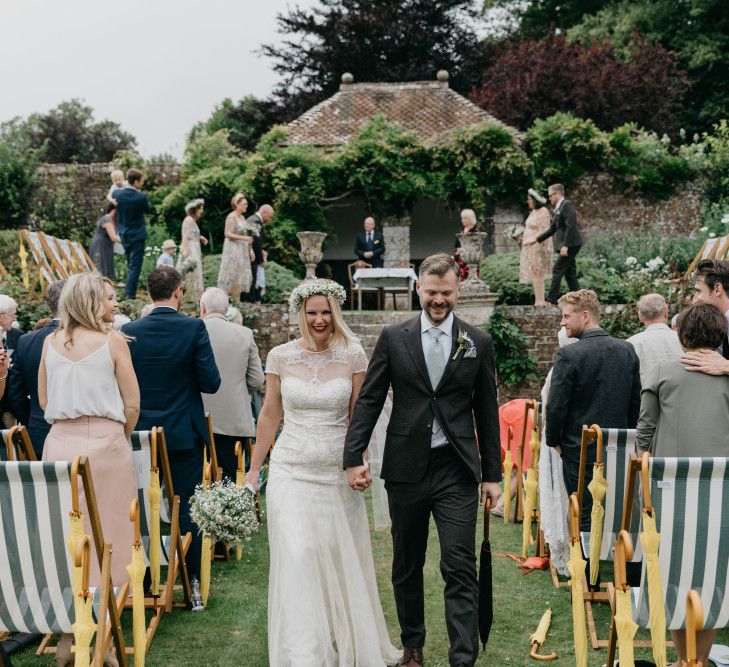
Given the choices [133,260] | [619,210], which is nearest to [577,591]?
[133,260]

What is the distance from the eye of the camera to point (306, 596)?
405cm

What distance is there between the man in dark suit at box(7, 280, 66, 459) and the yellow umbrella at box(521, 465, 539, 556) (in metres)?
3.51

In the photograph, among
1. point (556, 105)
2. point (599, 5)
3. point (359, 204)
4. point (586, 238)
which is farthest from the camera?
point (599, 5)

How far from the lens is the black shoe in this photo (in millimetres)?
5227

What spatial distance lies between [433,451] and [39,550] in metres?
1.82

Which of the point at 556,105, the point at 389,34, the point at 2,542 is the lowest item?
the point at 2,542

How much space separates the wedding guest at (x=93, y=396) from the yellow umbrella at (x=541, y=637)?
7.17 feet

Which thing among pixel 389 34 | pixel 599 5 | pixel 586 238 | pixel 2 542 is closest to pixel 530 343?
pixel 586 238

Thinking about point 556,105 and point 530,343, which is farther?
point 556,105

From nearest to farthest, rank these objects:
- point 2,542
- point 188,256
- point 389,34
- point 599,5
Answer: point 2,542 → point 188,256 → point 389,34 → point 599,5

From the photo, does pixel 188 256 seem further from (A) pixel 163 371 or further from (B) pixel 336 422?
(B) pixel 336 422

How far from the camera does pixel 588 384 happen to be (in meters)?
5.42

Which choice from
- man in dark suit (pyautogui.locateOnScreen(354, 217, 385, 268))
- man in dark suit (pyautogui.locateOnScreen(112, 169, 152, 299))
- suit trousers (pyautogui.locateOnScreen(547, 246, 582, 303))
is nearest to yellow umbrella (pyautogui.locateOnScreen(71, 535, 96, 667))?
man in dark suit (pyautogui.locateOnScreen(112, 169, 152, 299))

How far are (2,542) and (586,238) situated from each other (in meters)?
18.9
